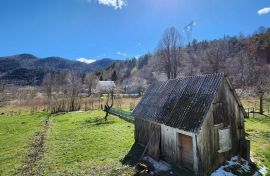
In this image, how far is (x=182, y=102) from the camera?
1314cm

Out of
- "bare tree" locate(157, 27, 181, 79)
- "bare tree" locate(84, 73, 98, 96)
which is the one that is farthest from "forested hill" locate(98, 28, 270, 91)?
"bare tree" locate(84, 73, 98, 96)

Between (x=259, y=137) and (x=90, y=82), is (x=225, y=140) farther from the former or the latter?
(x=90, y=82)

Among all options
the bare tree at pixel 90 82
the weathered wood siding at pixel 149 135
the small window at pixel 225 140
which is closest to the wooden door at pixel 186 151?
the small window at pixel 225 140

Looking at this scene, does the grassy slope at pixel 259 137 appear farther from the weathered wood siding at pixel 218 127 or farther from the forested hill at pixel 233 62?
the forested hill at pixel 233 62

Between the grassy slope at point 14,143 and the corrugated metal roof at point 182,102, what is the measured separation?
9.33m

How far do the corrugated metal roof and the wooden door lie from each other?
903mm

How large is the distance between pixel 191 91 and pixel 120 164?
253 inches

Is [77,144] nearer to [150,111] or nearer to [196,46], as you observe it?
[150,111]

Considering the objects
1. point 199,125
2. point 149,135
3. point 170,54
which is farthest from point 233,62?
point 199,125

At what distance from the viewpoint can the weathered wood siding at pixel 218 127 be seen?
1122cm

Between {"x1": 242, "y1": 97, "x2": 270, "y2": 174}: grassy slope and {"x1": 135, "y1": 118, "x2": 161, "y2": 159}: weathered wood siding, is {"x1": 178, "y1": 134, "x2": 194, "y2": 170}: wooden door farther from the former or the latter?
{"x1": 242, "y1": 97, "x2": 270, "y2": 174}: grassy slope

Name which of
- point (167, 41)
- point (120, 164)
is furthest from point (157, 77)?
point (120, 164)

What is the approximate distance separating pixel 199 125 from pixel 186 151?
214 cm

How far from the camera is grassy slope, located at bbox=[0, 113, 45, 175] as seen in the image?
1459cm
